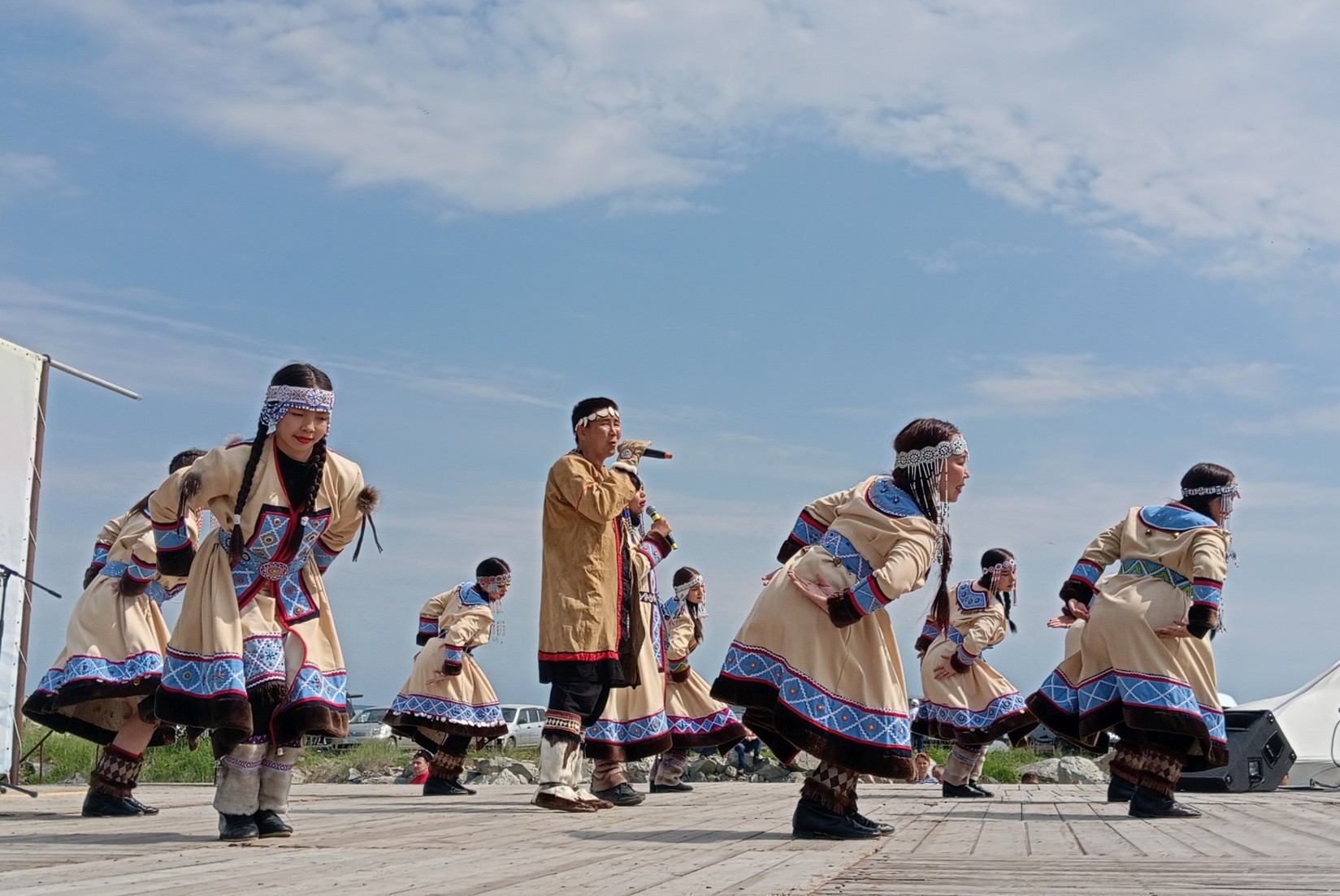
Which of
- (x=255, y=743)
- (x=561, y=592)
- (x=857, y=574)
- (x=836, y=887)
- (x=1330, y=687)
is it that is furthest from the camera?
(x=1330, y=687)

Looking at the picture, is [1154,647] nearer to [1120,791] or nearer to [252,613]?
[1120,791]

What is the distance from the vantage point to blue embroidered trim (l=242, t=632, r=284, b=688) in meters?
4.95

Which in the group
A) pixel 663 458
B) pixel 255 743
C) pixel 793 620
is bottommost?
pixel 255 743

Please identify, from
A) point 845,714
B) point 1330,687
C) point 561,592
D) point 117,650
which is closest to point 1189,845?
point 845,714

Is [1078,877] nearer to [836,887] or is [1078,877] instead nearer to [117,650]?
[836,887]

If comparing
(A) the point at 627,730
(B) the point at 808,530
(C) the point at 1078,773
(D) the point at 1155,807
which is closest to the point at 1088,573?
(D) the point at 1155,807

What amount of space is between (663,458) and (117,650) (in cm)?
280

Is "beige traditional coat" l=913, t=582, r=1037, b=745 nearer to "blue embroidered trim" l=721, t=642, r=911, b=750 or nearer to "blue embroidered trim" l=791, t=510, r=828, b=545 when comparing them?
"blue embroidered trim" l=791, t=510, r=828, b=545

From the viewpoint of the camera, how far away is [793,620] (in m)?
5.29

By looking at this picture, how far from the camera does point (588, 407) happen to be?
676cm

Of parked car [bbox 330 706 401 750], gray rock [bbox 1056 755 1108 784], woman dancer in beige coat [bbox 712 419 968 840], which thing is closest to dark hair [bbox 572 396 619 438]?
woman dancer in beige coat [bbox 712 419 968 840]

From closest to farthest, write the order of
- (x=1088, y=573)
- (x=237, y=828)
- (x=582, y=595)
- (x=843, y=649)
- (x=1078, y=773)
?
(x=237, y=828) < (x=843, y=649) < (x=582, y=595) < (x=1088, y=573) < (x=1078, y=773)

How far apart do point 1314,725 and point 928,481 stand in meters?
11.5

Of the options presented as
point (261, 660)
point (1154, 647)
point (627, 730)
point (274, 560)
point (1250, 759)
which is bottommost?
point (1250, 759)
